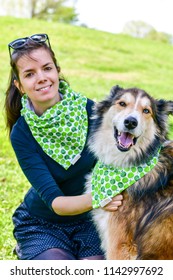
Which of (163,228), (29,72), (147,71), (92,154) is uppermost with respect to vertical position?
(29,72)

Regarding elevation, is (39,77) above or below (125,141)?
above

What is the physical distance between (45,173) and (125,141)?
26.1 inches

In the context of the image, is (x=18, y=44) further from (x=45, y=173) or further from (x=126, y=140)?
(x=126, y=140)

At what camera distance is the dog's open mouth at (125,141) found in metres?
3.54

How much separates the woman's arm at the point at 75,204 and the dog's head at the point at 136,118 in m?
0.42

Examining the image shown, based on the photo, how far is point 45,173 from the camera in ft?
12.1

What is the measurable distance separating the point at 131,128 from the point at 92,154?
57cm

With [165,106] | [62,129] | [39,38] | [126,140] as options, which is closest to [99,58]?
[39,38]

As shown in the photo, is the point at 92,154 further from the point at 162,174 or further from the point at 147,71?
the point at 147,71

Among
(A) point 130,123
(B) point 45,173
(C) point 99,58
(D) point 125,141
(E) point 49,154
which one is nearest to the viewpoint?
(A) point 130,123

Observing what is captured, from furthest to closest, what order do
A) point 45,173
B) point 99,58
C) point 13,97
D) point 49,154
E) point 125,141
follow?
point 99,58, point 13,97, point 49,154, point 45,173, point 125,141

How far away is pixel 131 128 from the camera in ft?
11.3

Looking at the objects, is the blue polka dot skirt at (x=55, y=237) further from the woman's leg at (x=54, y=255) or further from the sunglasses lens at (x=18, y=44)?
the sunglasses lens at (x=18, y=44)
